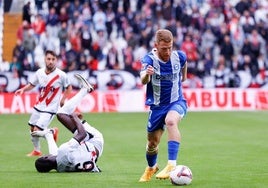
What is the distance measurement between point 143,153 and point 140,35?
17978 mm

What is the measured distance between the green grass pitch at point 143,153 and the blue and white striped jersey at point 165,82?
1.17m

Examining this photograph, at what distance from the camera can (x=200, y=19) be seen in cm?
3594

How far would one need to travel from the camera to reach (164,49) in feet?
38.1

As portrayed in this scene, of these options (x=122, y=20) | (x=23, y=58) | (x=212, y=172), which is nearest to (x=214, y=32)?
(x=122, y=20)

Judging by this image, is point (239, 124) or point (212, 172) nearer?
point (212, 172)

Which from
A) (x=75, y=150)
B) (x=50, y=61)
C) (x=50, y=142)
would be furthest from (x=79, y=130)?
(x=50, y=61)

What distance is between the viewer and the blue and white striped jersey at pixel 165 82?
11.9 m

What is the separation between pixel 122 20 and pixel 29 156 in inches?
757

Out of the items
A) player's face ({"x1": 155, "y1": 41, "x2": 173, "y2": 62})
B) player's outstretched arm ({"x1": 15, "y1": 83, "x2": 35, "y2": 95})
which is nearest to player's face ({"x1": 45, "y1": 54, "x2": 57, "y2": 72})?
player's outstretched arm ({"x1": 15, "y1": 83, "x2": 35, "y2": 95})

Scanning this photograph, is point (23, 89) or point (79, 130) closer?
point (79, 130)

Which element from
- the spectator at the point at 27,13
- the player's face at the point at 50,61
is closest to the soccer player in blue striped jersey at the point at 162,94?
the player's face at the point at 50,61

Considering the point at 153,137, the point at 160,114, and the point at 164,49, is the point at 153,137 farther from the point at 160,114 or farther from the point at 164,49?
the point at 164,49

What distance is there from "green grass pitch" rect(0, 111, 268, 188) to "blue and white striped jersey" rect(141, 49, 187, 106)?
117cm

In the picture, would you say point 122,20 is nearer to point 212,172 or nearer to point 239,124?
point 239,124
